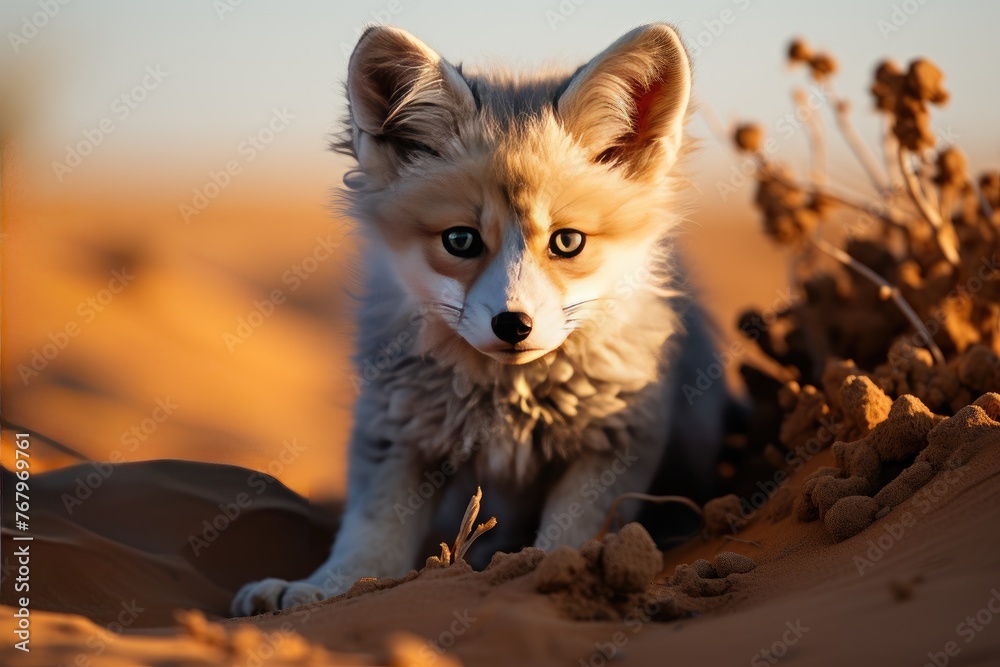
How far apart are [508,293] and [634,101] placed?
90 centimetres

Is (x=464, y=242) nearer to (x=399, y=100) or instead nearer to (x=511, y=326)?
(x=511, y=326)

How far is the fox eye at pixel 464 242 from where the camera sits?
3.01 meters

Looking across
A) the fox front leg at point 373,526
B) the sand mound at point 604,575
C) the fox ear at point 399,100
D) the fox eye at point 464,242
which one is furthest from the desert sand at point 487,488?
the fox eye at point 464,242

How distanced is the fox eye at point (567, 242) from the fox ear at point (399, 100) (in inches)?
19.2

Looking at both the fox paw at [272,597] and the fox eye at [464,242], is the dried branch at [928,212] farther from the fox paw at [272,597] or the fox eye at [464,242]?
the fox paw at [272,597]

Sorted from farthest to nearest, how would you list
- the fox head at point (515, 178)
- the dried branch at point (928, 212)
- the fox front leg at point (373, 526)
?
the dried branch at point (928, 212) → the fox front leg at point (373, 526) → the fox head at point (515, 178)

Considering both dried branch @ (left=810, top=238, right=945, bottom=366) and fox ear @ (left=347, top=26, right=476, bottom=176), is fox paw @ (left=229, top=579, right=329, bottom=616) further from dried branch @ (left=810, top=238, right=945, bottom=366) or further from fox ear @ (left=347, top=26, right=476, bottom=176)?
dried branch @ (left=810, top=238, right=945, bottom=366)

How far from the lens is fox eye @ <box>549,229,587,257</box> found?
303 centimetres

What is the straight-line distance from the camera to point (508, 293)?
9.19 ft

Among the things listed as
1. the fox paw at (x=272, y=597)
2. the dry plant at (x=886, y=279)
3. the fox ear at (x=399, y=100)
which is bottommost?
the fox paw at (x=272, y=597)

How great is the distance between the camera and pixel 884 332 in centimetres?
470

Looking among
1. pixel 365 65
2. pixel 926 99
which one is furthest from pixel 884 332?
pixel 365 65

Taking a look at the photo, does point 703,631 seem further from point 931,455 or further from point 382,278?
point 382,278

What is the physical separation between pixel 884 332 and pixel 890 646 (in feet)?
11.2
